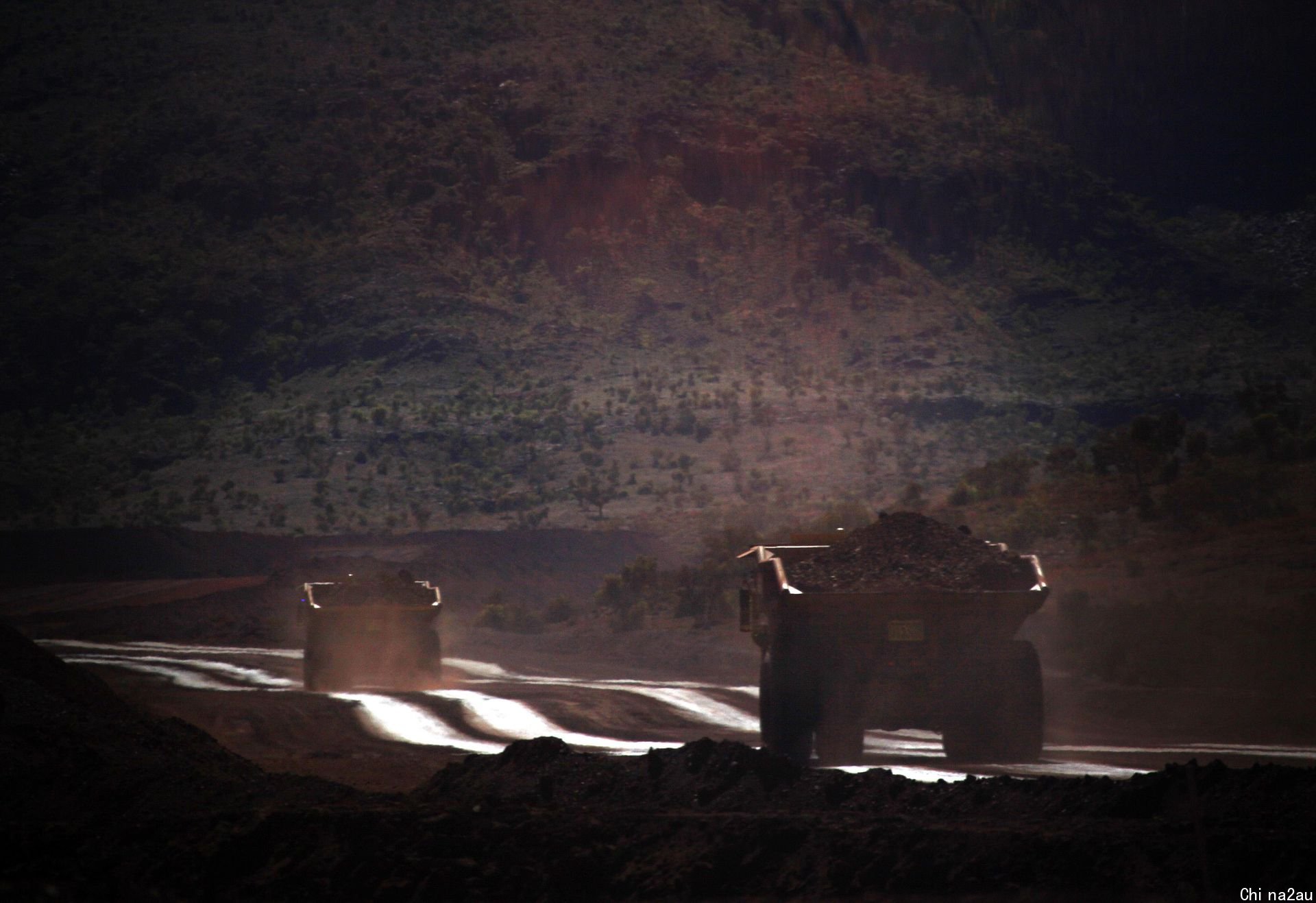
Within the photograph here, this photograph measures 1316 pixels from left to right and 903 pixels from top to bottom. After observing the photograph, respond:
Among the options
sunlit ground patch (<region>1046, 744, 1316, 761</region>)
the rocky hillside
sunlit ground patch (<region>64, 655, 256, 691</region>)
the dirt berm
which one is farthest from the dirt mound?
the rocky hillside

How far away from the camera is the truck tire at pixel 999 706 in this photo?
1469 centimetres

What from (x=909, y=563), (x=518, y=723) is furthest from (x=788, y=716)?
(x=518, y=723)

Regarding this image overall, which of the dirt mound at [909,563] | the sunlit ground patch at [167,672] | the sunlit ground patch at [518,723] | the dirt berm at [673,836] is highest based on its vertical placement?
the dirt mound at [909,563]

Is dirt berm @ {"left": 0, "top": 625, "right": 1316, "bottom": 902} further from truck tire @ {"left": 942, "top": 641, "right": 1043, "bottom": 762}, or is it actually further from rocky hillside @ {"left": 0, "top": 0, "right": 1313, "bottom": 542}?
rocky hillside @ {"left": 0, "top": 0, "right": 1313, "bottom": 542}

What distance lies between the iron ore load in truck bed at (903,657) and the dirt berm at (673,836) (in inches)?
111

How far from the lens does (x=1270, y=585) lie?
31.1 meters

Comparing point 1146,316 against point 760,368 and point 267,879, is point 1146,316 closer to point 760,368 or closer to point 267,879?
point 760,368

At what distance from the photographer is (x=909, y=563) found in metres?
15.3

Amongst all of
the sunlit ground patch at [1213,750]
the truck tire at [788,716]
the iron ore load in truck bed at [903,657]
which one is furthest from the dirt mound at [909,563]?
the sunlit ground patch at [1213,750]

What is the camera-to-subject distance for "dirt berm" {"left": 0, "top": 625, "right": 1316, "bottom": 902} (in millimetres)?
8758

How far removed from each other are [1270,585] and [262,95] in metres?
108

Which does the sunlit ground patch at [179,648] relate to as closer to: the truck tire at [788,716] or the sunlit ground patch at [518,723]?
the sunlit ground patch at [518,723]

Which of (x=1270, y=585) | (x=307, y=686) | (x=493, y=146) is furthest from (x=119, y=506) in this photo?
(x=1270, y=585)

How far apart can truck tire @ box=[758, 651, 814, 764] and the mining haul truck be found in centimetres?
1299
